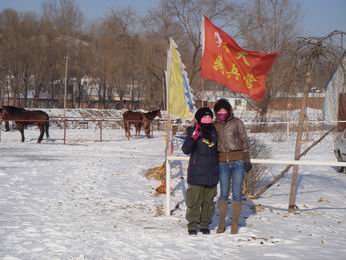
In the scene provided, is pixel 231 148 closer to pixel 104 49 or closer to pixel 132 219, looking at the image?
pixel 132 219

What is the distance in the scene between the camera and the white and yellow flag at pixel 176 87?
853 cm

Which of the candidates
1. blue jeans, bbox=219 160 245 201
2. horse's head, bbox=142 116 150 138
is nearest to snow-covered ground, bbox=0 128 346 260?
blue jeans, bbox=219 160 245 201

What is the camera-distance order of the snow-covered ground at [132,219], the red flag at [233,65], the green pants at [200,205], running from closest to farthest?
the snow-covered ground at [132,219] < the green pants at [200,205] < the red flag at [233,65]

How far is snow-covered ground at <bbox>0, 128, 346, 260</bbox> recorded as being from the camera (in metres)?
5.64

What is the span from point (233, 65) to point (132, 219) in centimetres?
294

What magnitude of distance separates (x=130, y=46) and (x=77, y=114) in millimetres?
8388

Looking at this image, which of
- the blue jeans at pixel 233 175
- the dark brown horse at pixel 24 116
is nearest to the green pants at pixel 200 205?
the blue jeans at pixel 233 175

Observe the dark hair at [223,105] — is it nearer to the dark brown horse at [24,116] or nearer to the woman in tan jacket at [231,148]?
the woman in tan jacket at [231,148]

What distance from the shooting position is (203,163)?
6.62 metres

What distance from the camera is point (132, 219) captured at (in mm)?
7730

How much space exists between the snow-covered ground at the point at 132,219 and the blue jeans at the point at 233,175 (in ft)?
1.89

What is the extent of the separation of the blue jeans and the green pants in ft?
0.59

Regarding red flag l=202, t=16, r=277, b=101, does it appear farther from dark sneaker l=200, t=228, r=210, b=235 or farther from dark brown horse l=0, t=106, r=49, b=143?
dark brown horse l=0, t=106, r=49, b=143

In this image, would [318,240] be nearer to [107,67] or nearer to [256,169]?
[256,169]
